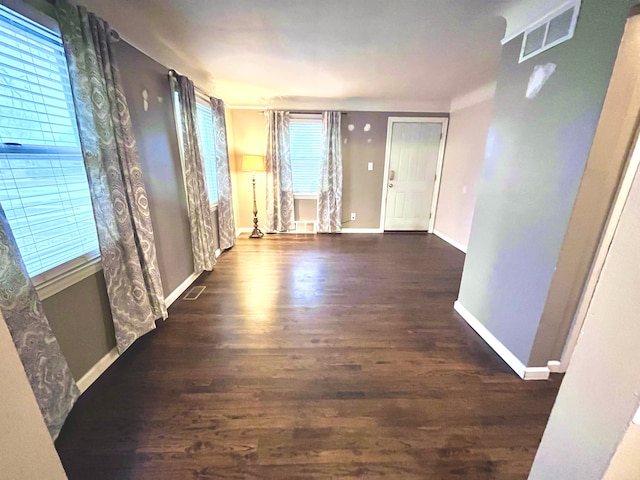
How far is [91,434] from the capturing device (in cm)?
131

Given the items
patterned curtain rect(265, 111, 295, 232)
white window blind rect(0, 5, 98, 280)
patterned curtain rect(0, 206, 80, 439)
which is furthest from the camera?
patterned curtain rect(265, 111, 295, 232)

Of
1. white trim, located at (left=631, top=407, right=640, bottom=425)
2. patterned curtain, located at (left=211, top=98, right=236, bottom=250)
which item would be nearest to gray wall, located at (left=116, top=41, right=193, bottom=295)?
patterned curtain, located at (left=211, top=98, right=236, bottom=250)

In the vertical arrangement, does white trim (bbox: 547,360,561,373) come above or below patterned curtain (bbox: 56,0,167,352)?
below

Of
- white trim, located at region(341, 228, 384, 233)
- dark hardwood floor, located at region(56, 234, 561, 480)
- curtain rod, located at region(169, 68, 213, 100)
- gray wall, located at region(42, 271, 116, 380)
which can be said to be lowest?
dark hardwood floor, located at region(56, 234, 561, 480)

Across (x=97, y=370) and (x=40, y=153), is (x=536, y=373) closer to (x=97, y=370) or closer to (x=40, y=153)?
(x=97, y=370)

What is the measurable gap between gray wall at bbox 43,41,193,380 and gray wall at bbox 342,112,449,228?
9.48 ft

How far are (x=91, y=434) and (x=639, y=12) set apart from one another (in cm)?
319

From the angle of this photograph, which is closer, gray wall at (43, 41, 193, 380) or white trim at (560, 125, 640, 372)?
white trim at (560, 125, 640, 372)

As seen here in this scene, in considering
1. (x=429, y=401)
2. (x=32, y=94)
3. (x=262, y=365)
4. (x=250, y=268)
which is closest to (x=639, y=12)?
(x=429, y=401)

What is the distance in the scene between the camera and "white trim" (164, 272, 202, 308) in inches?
97.7

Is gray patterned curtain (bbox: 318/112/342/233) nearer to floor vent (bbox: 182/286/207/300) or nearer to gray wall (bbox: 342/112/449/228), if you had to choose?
gray wall (bbox: 342/112/449/228)

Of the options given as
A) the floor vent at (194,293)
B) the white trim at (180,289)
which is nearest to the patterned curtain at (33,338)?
the white trim at (180,289)

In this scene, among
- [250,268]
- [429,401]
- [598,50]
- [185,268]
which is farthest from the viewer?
[250,268]

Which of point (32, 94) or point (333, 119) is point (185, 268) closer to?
point (32, 94)
